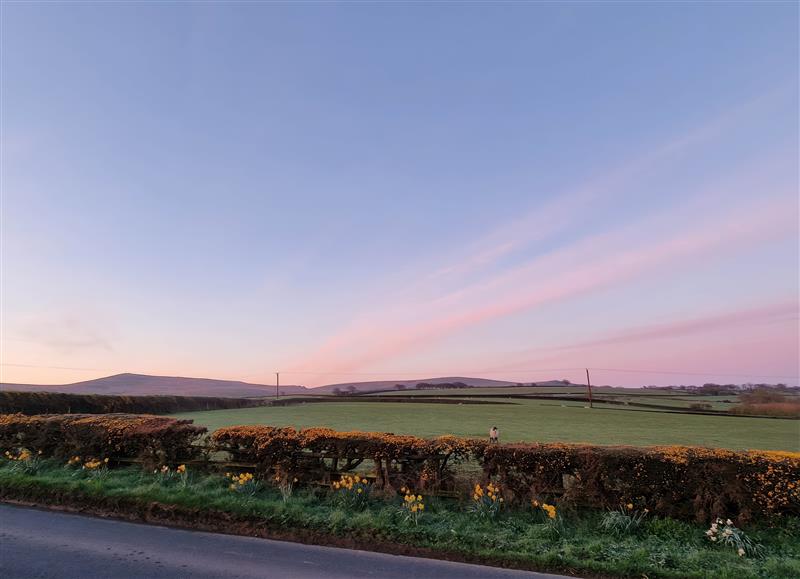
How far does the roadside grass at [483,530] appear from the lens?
509cm

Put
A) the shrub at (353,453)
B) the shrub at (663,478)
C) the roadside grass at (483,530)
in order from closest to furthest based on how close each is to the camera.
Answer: the roadside grass at (483,530) < the shrub at (663,478) < the shrub at (353,453)

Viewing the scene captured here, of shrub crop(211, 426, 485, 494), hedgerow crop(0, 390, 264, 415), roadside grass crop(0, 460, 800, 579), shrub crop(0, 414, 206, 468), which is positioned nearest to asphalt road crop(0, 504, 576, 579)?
roadside grass crop(0, 460, 800, 579)

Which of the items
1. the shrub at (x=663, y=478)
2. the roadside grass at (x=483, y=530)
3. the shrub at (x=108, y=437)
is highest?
the shrub at (x=108, y=437)

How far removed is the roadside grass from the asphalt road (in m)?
0.47

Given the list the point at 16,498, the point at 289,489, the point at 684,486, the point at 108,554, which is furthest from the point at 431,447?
the point at 16,498

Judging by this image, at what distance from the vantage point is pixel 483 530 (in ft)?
19.8

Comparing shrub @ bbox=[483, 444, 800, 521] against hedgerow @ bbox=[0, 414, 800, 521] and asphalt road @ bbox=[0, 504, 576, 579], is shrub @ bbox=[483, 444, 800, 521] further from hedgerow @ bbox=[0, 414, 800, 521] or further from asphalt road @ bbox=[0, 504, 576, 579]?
asphalt road @ bbox=[0, 504, 576, 579]

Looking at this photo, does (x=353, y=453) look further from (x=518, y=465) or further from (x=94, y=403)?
(x=94, y=403)

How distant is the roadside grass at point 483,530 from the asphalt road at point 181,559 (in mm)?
467

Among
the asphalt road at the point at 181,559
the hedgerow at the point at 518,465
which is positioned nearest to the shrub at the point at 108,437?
the hedgerow at the point at 518,465

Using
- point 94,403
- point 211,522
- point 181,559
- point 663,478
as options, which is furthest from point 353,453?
point 94,403

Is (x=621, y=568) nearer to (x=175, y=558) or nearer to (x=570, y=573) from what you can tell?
(x=570, y=573)

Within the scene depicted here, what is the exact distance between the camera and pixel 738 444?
20219 mm

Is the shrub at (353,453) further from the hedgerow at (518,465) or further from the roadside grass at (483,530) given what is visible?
the roadside grass at (483,530)
